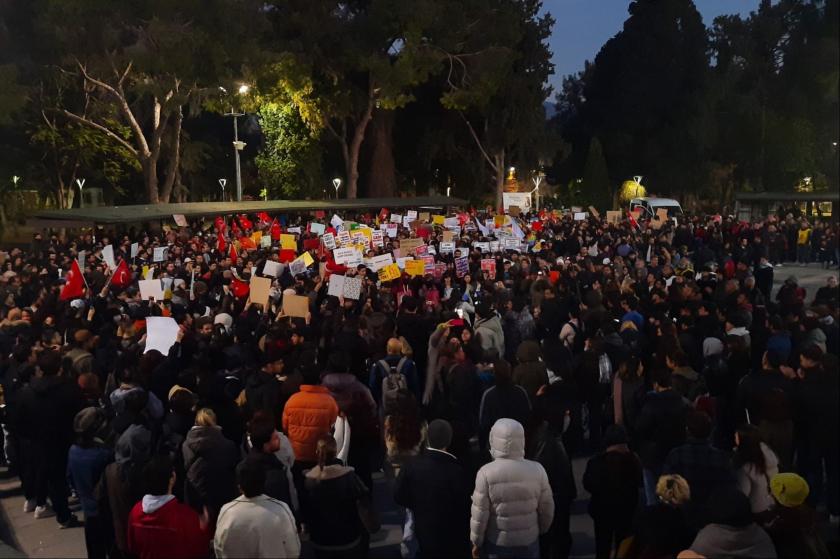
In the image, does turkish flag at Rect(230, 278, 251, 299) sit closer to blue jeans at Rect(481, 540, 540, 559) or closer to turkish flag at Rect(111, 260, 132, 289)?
turkish flag at Rect(111, 260, 132, 289)

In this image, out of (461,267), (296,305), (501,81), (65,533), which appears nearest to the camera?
(65,533)

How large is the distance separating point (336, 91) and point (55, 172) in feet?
53.7

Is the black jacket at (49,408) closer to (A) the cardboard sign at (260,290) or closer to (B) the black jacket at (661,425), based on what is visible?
(A) the cardboard sign at (260,290)

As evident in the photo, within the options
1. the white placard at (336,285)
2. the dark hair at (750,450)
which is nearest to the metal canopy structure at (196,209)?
the white placard at (336,285)

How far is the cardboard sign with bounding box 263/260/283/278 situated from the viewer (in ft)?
45.1

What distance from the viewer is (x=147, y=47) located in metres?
28.9

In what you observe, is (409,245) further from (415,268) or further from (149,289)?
(149,289)

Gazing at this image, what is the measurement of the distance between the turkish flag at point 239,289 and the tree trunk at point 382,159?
3403 centimetres

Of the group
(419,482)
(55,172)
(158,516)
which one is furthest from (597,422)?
(55,172)

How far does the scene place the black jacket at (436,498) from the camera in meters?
5.00

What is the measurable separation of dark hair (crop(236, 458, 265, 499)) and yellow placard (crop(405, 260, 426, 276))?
9072mm

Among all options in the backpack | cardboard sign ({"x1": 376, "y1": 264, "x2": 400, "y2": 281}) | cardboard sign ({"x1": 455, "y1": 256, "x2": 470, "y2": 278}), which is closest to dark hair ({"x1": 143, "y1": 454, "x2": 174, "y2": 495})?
the backpack

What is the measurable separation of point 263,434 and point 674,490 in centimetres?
270

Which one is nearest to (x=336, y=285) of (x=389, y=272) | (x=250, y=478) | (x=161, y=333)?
(x=389, y=272)
